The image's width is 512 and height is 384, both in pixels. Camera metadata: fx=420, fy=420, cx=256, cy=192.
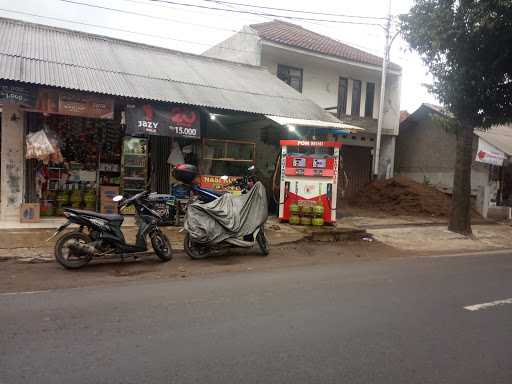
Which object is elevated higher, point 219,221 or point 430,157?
point 430,157

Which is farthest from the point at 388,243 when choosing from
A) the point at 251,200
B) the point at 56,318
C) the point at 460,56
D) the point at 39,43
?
the point at 39,43

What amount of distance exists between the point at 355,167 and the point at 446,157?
3.93m

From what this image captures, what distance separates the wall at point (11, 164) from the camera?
941cm

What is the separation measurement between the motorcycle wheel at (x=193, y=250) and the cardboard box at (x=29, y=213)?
405 centimetres

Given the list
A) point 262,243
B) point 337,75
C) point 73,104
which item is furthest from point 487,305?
point 337,75

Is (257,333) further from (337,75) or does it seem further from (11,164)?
(337,75)

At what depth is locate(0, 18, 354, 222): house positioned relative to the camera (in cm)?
938

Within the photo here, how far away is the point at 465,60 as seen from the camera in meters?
11.2

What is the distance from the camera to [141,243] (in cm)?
705

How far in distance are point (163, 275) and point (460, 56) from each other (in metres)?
9.68

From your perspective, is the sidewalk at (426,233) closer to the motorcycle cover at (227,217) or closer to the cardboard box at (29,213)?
the motorcycle cover at (227,217)

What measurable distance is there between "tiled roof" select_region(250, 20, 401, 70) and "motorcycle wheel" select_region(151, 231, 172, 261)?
11.0 m

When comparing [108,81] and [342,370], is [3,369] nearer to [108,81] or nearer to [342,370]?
[342,370]

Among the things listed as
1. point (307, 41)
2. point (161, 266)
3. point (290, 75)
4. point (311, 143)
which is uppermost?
point (307, 41)
